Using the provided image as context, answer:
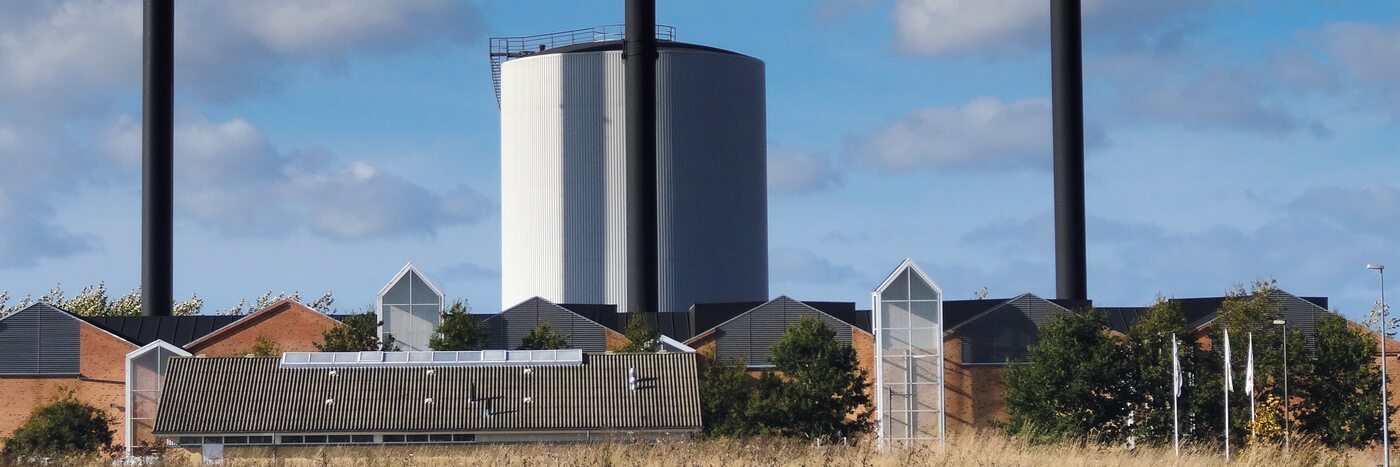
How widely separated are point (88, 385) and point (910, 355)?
1439 inches

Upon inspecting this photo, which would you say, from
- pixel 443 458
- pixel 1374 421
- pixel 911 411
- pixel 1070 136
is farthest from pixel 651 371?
pixel 443 458

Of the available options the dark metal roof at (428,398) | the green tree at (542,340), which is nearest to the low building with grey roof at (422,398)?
the dark metal roof at (428,398)

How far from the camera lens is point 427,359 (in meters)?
63.9

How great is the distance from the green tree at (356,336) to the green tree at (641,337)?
400 inches

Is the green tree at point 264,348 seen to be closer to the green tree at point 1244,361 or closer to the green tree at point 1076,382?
the green tree at point 1076,382

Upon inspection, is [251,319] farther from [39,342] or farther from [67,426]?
[67,426]

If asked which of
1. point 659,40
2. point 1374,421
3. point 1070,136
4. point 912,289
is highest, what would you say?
point 659,40

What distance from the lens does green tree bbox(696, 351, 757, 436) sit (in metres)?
69.2

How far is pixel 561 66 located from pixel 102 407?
92.3 feet

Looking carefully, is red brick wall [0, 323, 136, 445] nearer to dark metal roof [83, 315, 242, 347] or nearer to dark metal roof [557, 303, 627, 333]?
dark metal roof [83, 315, 242, 347]

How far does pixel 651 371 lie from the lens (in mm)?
62406

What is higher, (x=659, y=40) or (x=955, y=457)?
(x=659, y=40)

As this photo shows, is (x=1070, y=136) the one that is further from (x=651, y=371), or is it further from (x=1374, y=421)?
(x=651, y=371)

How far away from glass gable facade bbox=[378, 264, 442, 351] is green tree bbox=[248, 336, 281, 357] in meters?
4.82
